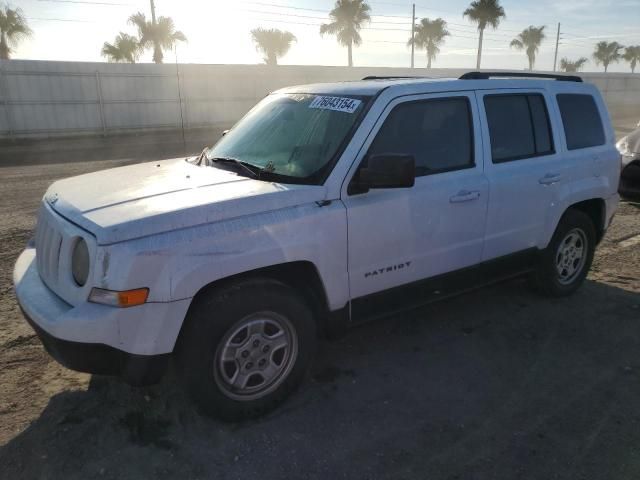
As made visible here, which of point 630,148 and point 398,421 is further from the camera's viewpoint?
point 630,148

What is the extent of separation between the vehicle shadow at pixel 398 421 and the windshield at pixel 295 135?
1.43 metres

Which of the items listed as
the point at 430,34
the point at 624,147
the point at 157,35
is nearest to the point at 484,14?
the point at 430,34

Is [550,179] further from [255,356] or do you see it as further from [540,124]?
[255,356]

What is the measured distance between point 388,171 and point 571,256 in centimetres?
274

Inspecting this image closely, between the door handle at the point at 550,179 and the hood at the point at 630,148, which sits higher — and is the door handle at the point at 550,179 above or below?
above

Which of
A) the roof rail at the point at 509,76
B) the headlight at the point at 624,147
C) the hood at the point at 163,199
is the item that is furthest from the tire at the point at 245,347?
the headlight at the point at 624,147

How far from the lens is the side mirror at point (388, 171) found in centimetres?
296

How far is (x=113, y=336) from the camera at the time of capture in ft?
8.43

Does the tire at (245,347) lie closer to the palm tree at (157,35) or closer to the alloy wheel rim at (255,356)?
the alloy wheel rim at (255,356)

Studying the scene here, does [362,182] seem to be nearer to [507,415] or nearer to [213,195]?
[213,195]

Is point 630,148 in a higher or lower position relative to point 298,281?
higher

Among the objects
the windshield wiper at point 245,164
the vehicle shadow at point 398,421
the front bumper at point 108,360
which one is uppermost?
the windshield wiper at point 245,164

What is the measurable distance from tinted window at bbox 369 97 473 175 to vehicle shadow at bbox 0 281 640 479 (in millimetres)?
1389

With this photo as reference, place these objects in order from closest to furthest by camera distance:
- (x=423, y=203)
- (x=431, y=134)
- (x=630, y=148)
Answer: (x=423, y=203), (x=431, y=134), (x=630, y=148)
